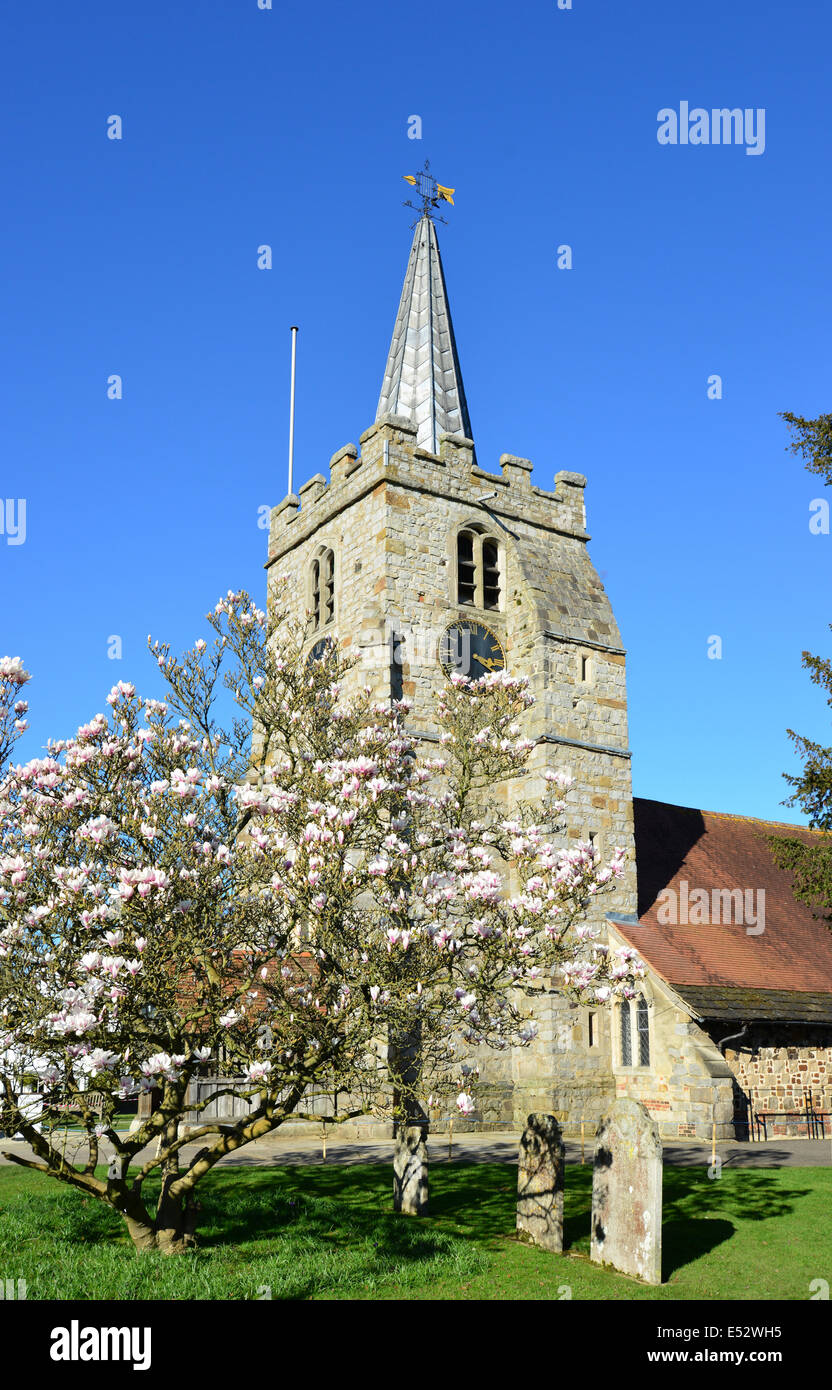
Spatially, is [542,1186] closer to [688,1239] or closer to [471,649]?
[688,1239]

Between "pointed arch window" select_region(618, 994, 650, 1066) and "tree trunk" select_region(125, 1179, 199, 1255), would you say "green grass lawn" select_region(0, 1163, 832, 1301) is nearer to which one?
"tree trunk" select_region(125, 1179, 199, 1255)

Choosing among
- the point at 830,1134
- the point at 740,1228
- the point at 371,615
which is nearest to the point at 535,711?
the point at 371,615

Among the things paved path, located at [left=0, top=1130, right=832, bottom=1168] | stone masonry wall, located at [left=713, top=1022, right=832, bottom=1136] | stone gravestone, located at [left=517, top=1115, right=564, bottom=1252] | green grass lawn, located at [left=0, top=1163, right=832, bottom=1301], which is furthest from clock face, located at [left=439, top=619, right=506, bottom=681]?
stone gravestone, located at [left=517, top=1115, right=564, bottom=1252]

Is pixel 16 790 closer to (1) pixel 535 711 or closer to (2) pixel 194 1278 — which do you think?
(2) pixel 194 1278

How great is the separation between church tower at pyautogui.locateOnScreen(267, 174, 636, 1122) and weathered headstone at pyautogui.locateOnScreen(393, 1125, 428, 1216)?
9.65 metres

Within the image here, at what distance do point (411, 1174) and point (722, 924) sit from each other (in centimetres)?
1555

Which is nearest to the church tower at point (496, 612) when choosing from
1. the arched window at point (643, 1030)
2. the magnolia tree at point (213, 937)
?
the arched window at point (643, 1030)

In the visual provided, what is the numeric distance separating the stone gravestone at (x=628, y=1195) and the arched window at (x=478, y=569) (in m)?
15.9

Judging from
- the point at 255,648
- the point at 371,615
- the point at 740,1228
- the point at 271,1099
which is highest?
the point at 371,615

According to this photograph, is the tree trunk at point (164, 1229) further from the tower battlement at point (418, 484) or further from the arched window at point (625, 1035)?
the tower battlement at point (418, 484)

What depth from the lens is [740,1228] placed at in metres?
12.1

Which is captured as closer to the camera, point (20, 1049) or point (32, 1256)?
point (20, 1049)
